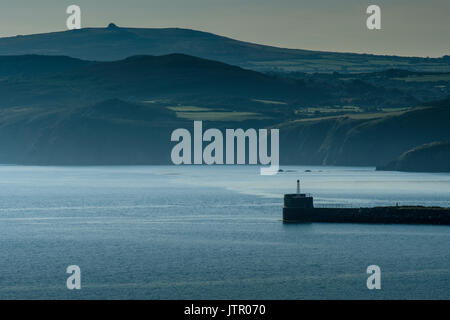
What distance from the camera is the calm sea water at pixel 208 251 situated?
69.0m

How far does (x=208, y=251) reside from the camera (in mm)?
88062

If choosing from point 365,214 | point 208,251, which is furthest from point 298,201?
point 208,251

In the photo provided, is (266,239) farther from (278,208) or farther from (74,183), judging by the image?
(74,183)

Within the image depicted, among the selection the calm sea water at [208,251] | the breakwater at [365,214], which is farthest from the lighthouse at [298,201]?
the calm sea water at [208,251]

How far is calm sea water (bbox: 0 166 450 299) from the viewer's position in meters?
69.0

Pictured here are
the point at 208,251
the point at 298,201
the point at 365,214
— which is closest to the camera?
the point at 208,251

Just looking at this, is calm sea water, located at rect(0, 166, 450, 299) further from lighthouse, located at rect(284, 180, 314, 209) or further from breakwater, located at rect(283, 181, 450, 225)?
lighthouse, located at rect(284, 180, 314, 209)

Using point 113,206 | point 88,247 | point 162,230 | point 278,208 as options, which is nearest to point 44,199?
point 113,206

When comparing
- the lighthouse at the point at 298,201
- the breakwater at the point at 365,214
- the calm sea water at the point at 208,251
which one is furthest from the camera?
the lighthouse at the point at 298,201

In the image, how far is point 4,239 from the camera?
98125 mm

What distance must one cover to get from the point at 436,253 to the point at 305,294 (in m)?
22.2

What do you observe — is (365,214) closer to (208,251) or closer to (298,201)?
(298,201)

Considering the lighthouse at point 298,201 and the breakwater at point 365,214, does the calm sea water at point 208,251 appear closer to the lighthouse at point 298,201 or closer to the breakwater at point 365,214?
the breakwater at point 365,214
